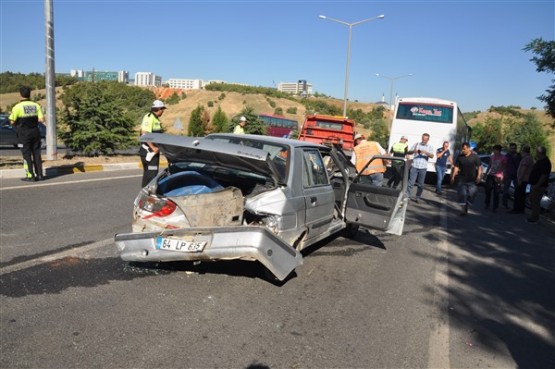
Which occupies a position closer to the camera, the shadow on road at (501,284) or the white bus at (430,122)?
the shadow on road at (501,284)

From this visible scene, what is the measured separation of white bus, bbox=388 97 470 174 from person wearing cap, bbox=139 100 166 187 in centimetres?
1171

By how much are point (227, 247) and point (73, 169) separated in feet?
31.0

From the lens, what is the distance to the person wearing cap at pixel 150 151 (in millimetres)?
7598

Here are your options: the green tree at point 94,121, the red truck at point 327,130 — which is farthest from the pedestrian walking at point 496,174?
the green tree at point 94,121

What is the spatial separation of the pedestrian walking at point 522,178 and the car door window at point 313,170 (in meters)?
7.74

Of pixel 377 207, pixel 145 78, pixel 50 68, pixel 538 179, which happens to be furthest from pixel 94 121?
pixel 145 78

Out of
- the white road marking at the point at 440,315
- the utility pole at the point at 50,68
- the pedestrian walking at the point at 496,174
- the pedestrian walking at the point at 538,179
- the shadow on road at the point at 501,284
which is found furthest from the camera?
the utility pole at the point at 50,68

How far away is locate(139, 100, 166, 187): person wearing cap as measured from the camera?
7.60 meters

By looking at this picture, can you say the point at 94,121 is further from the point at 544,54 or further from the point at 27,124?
the point at 544,54

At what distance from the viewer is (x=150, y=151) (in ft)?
25.0

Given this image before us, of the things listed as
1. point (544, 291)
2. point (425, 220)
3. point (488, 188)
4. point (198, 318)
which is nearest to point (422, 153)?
point (488, 188)

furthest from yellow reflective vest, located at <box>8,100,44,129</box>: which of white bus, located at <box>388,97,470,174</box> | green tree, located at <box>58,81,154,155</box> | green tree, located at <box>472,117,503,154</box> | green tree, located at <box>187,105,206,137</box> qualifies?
green tree, located at <box>472,117,503,154</box>

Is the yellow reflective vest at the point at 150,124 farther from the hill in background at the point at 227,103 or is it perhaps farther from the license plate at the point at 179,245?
the hill in background at the point at 227,103

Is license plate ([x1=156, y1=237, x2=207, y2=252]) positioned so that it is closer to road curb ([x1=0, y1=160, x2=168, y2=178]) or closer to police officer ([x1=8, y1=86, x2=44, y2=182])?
police officer ([x1=8, y1=86, x2=44, y2=182])
